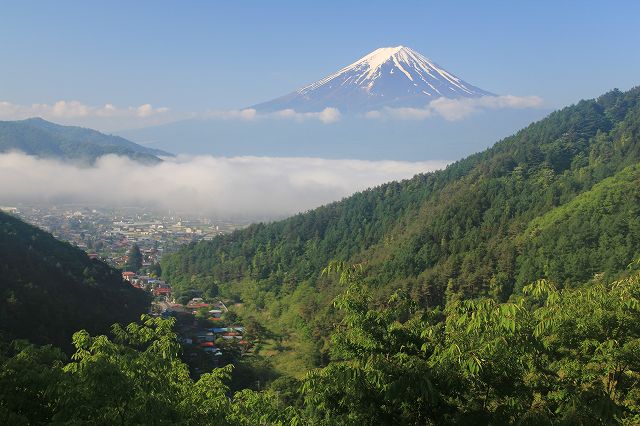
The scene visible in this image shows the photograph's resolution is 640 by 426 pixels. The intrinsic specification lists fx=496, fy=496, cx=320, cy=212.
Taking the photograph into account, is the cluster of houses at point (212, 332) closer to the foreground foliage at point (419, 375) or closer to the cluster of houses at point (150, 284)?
the cluster of houses at point (150, 284)

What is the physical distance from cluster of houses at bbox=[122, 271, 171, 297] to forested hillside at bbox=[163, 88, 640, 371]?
Answer: 2.40 metres

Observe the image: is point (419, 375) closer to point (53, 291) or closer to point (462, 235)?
point (53, 291)

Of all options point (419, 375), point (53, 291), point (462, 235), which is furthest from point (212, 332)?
point (419, 375)

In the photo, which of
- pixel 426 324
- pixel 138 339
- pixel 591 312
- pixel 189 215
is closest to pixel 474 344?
pixel 426 324

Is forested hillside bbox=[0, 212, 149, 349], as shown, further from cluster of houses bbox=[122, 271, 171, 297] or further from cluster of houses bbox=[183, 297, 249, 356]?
cluster of houses bbox=[122, 271, 171, 297]

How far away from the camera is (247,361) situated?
113 feet

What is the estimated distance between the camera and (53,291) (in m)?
29.0

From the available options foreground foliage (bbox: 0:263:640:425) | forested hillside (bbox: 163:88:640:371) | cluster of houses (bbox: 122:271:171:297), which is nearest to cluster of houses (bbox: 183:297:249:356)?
forested hillside (bbox: 163:88:640:371)

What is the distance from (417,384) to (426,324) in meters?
1.43

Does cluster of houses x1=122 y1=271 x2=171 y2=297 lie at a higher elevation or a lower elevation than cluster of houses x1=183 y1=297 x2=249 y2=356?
lower

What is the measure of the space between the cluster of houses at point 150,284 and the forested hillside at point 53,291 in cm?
1432

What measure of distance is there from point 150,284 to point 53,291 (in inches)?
1313

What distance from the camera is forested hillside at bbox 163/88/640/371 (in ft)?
116

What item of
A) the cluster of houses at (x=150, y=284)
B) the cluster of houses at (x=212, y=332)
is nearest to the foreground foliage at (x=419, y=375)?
the cluster of houses at (x=212, y=332)
